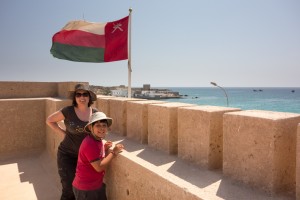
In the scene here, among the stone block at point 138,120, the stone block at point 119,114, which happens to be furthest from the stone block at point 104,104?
the stone block at point 138,120


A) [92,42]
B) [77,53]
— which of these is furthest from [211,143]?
[77,53]

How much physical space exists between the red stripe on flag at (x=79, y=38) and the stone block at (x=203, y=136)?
5.88 meters

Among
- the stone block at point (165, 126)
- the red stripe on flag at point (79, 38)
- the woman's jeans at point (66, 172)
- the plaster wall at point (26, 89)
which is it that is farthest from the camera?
the plaster wall at point (26, 89)

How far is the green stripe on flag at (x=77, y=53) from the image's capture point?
8414 millimetres

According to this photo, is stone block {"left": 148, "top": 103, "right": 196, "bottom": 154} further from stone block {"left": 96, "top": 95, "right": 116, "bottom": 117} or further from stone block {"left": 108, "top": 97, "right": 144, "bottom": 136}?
stone block {"left": 96, "top": 95, "right": 116, "bottom": 117}

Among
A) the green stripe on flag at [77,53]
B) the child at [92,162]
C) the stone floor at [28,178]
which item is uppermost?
the green stripe on flag at [77,53]

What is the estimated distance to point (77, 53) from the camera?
8.58 meters

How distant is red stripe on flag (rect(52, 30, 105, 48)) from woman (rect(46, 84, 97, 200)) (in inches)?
195

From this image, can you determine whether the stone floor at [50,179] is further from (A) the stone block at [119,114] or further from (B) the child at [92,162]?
(A) the stone block at [119,114]

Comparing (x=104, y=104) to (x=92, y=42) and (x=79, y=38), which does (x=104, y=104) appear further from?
(x=79, y=38)

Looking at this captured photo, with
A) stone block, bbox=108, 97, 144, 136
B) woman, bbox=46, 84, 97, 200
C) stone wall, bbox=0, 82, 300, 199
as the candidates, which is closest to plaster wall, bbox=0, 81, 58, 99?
stone block, bbox=108, 97, 144, 136

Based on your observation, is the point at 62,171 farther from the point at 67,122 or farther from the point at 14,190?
the point at 14,190

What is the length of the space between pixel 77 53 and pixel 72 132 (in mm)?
5500

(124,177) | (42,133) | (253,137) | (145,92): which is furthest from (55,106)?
(145,92)
